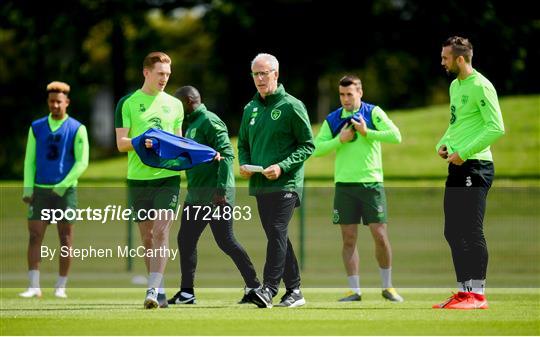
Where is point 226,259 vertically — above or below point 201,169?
below

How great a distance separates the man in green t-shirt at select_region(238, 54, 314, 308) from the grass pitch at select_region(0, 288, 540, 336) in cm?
53

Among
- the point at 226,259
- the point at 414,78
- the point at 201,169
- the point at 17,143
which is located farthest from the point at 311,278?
the point at 414,78

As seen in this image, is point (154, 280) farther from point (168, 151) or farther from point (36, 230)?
point (36, 230)

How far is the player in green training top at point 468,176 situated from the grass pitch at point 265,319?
0.36 metres

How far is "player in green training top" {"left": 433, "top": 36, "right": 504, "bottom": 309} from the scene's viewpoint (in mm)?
10461

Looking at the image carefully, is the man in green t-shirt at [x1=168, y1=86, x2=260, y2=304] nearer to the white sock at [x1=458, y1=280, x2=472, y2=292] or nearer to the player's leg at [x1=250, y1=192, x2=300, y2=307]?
the player's leg at [x1=250, y1=192, x2=300, y2=307]

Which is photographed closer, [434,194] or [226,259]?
[226,259]

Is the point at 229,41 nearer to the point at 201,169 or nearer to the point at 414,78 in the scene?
the point at 414,78

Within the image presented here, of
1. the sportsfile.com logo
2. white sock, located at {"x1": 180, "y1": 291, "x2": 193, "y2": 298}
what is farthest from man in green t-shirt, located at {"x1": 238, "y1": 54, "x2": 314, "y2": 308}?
white sock, located at {"x1": 180, "y1": 291, "x2": 193, "y2": 298}

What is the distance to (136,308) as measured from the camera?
10797mm

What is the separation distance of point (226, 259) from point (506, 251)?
516 centimetres

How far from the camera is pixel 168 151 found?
1048 cm

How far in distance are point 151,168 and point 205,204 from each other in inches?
40.2

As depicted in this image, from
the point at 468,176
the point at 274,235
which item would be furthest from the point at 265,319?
the point at 468,176
